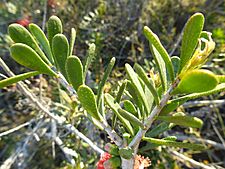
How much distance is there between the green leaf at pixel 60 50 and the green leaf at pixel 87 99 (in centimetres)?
11

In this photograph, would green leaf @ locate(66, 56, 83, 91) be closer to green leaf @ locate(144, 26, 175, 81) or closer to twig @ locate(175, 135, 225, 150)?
green leaf @ locate(144, 26, 175, 81)

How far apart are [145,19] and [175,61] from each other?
3.98 ft

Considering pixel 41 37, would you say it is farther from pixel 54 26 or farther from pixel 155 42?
pixel 155 42

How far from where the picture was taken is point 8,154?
1616 millimetres

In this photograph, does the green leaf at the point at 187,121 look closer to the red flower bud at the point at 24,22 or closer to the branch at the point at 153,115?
the branch at the point at 153,115

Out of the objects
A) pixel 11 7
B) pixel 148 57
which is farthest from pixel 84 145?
pixel 11 7

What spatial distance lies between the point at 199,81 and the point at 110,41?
54.3 inches

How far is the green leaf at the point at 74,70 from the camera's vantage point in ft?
1.83

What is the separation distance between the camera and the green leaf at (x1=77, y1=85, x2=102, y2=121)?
535 mm

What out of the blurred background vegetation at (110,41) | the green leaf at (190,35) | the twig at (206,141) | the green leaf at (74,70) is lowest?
the twig at (206,141)

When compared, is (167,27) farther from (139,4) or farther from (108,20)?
(108,20)

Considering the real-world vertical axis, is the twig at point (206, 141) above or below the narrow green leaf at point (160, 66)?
below

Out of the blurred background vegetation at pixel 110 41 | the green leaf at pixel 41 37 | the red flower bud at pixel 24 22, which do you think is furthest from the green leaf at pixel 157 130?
the red flower bud at pixel 24 22

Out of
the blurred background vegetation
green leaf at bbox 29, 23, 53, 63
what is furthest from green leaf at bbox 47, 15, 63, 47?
Result: the blurred background vegetation
